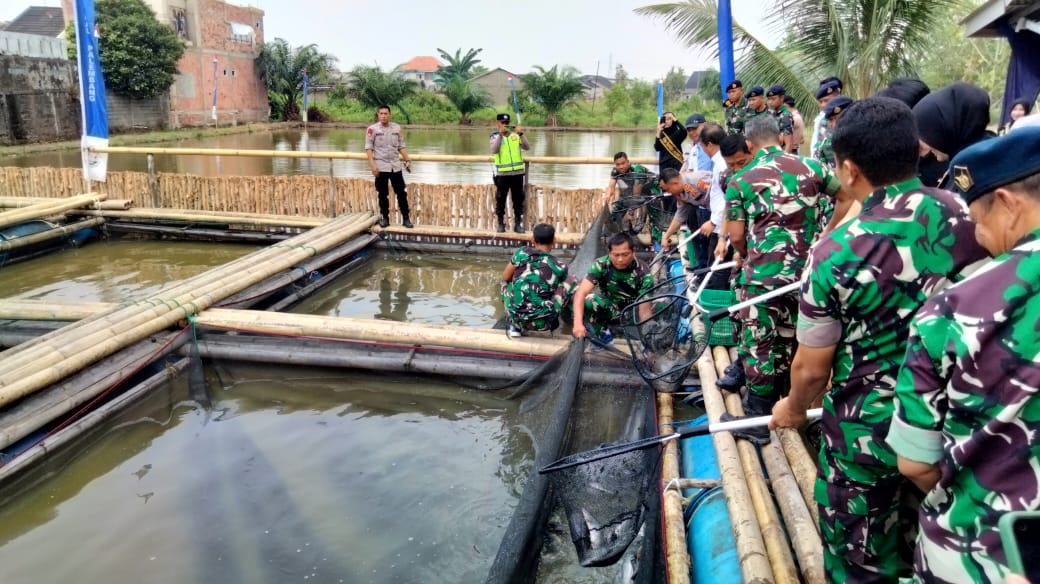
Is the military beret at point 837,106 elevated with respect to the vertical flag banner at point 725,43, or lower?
lower

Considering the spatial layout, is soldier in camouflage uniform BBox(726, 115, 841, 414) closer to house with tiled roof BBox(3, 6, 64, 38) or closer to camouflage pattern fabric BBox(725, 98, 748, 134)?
camouflage pattern fabric BBox(725, 98, 748, 134)

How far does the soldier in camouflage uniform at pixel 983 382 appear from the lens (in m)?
1.15

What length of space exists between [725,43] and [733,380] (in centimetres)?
517

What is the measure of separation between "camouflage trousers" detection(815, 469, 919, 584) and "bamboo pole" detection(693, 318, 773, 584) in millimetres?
324

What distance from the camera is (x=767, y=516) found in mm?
2465

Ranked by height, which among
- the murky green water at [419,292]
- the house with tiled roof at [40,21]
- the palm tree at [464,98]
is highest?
the house with tiled roof at [40,21]

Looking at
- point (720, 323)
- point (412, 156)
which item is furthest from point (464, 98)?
point (720, 323)

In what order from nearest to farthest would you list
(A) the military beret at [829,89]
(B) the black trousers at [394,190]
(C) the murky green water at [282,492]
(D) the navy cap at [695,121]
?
1. (C) the murky green water at [282,492]
2. (A) the military beret at [829,89]
3. (D) the navy cap at [695,121]
4. (B) the black trousers at [394,190]

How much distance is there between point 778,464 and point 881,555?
0.97 m

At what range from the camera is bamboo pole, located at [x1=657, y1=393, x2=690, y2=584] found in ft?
8.14

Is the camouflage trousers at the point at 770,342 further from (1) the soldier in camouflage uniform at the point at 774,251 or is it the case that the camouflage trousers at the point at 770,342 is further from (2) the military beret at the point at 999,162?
(2) the military beret at the point at 999,162

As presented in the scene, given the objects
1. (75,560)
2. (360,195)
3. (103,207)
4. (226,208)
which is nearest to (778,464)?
(75,560)

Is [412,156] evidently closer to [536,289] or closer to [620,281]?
[536,289]

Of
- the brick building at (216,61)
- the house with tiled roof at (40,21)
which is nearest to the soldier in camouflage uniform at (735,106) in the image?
the brick building at (216,61)
